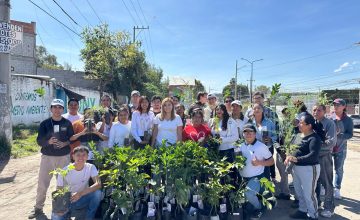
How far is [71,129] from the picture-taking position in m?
4.93

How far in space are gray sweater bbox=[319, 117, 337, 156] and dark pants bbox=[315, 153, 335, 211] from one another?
12 cm

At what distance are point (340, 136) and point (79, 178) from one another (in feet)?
15.8

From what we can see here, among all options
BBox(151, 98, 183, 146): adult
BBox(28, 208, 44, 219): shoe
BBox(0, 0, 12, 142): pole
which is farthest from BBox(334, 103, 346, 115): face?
BBox(0, 0, 12, 142): pole

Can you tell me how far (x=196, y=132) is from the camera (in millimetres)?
5309

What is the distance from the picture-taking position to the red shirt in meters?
5.26

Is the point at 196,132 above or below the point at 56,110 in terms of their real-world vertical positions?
below

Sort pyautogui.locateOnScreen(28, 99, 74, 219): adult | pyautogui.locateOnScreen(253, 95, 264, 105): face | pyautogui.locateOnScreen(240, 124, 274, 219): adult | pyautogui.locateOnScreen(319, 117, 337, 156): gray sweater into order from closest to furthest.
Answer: pyautogui.locateOnScreen(240, 124, 274, 219): adult
pyautogui.locateOnScreen(28, 99, 74, 219): adult
pyautogui.locateOnScreen(319, 117, 337, 156): gray sweater
pyautogui.locateOnScreen(253, 95, 264, 105): face

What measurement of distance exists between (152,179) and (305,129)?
2.44 metres

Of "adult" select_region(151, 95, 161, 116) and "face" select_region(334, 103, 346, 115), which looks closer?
"face" select_region(334, 103, 346, 115)

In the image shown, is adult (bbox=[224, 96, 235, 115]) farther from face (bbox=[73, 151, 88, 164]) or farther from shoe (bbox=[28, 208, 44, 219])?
shoe (bbox=[28, 208, 44, 219])

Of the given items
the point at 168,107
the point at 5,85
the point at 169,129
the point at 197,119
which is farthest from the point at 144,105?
the point at 5,85

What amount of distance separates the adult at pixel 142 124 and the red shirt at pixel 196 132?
2.25ft

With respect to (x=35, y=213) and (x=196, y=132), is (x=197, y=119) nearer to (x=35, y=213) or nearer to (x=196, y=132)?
(x=196, y=132)

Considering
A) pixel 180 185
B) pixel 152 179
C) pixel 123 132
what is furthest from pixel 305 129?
pixel 123 132
